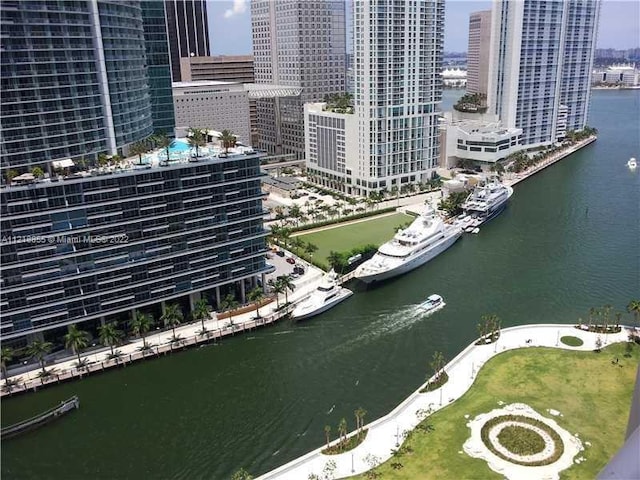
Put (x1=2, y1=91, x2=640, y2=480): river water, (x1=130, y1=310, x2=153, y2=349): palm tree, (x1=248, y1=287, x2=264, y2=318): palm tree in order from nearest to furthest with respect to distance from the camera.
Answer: (x1=2, y1=91, x2=640, y2=480): river water
(x1=130, y1=310, x2=153, y2=349): palm tree
(x1=248, y1=287, x2=264, y2=318): palm tree

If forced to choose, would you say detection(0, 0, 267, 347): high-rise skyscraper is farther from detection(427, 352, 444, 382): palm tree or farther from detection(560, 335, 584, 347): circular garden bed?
detection(560, 335, 584, 347): circular garden bed

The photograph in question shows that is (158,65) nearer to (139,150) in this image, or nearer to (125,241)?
(139,150)

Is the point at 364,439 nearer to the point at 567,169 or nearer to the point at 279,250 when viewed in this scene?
the point at 279,250

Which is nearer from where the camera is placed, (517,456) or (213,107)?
(517,456)

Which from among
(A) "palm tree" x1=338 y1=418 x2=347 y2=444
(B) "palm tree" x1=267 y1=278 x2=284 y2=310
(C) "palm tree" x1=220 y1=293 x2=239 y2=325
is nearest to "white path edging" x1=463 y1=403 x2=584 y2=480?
(A) "palm tree" x1=338 y1=418 x2=347 y2=444

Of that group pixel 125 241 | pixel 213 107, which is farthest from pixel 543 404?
pixel 213 107

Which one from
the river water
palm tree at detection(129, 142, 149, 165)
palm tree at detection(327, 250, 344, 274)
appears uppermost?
palm tree at detection(129, 142, 149, 165)
